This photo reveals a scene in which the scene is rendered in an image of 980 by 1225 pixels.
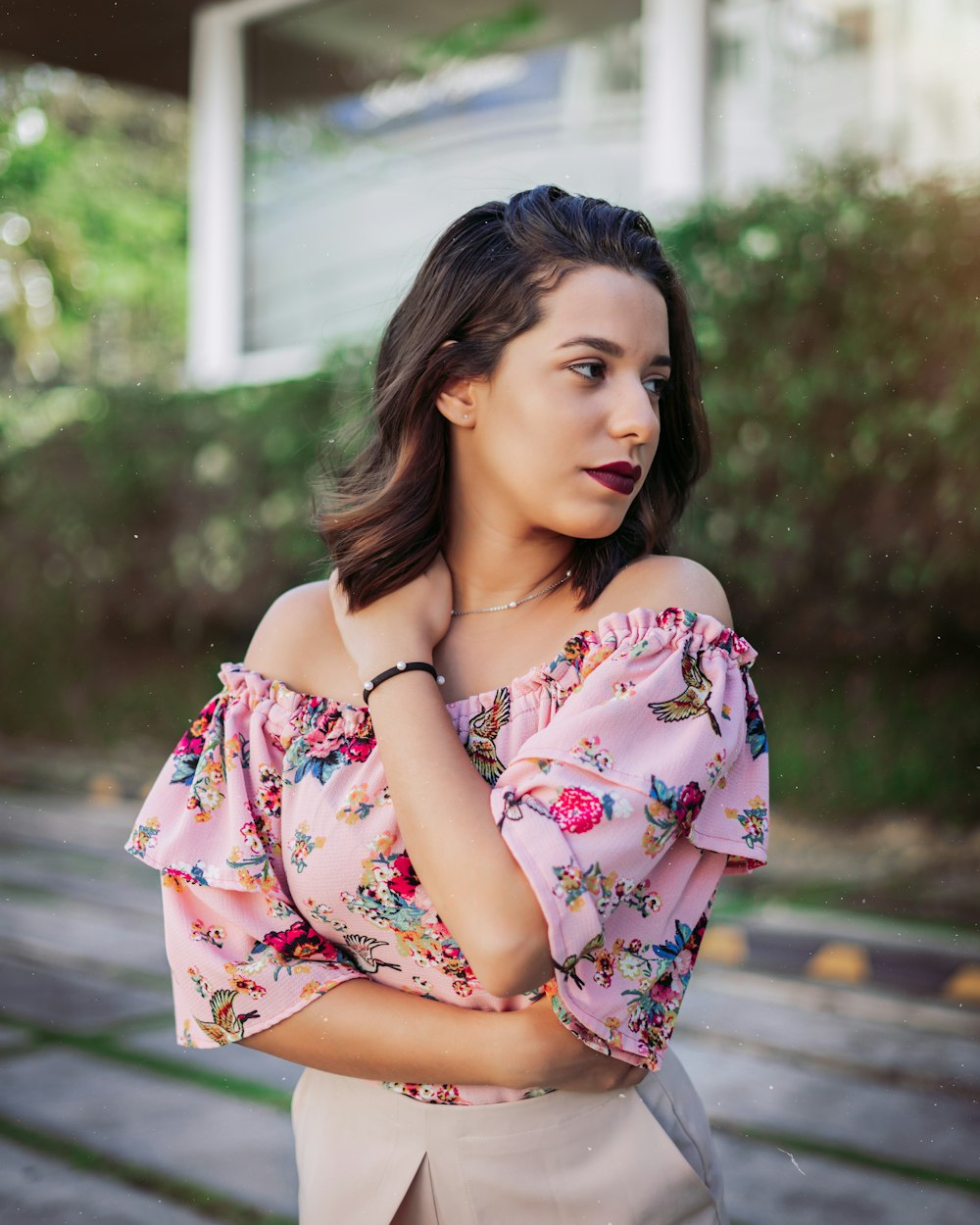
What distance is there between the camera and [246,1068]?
368 cm

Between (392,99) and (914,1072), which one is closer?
(914,1072)

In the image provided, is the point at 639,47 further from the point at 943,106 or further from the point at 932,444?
the point at 932,444

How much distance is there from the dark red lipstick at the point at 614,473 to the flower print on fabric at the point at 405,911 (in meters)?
0.44

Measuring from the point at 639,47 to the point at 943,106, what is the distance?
5.49 ft

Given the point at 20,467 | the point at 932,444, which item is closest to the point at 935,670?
the point at 932,444

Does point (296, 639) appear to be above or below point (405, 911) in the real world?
above

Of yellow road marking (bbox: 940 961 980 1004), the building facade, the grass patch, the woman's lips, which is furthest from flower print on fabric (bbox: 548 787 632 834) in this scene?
the building facade

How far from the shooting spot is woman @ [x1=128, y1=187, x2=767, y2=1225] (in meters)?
1.35

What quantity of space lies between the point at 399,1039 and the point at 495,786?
29cm

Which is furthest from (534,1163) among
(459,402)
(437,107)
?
(437,107)

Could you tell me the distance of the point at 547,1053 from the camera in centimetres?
139

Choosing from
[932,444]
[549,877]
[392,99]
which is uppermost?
[392,99]

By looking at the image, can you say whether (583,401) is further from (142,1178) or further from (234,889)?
(142,1178)

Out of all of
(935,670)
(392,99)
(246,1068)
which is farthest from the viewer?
(392,99)
